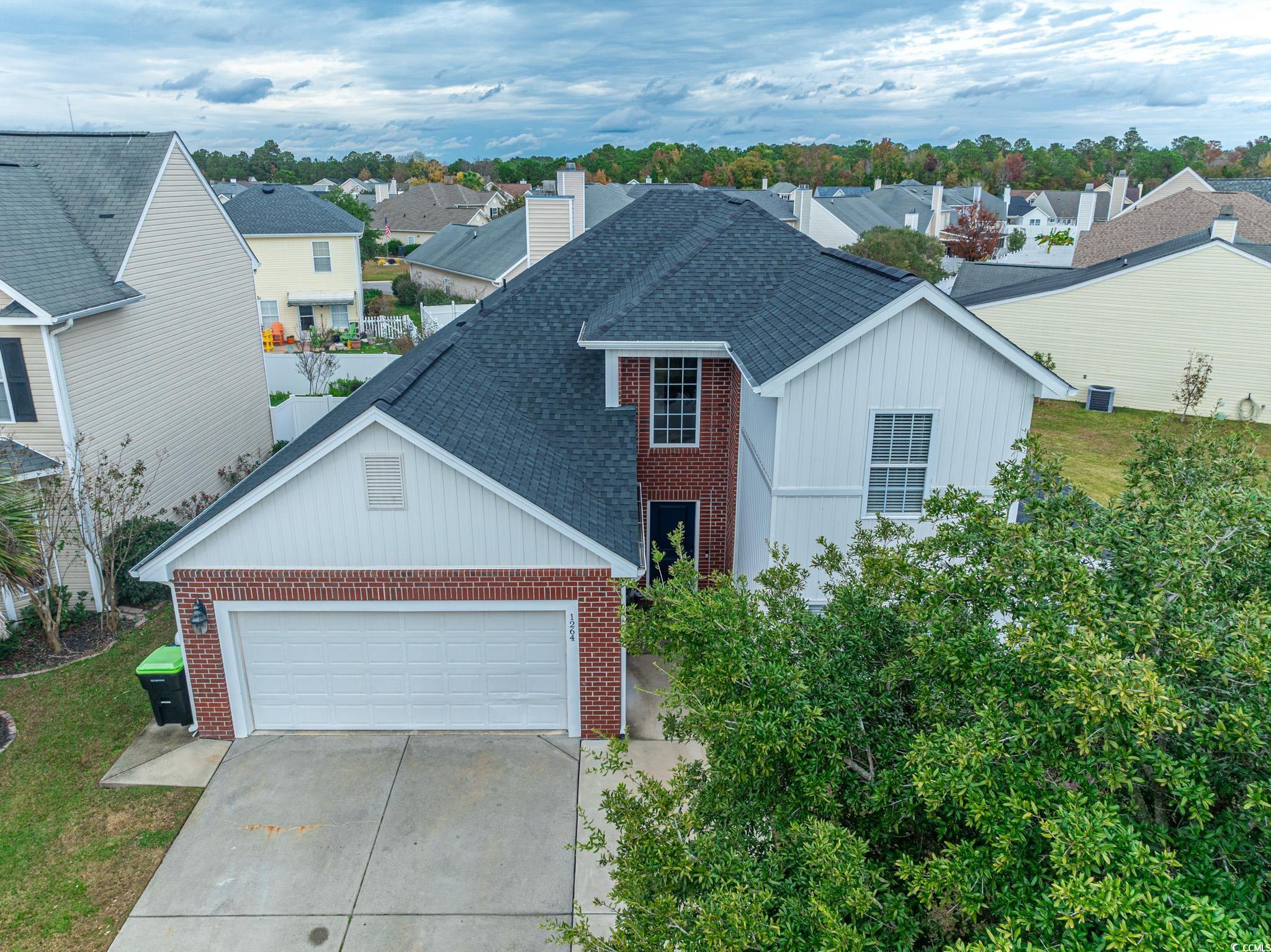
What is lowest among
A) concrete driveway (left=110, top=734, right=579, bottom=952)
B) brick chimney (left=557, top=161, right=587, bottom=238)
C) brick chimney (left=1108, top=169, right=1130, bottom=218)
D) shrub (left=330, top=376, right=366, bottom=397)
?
concrete driveway (left=110, top=734, right=579, bottom=952)

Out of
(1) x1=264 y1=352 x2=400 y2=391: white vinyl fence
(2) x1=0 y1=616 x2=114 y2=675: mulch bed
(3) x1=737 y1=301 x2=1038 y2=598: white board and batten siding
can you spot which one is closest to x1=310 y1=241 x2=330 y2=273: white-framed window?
(1) x1=264 y1=352 x2=400 y2=391: white vinyl fence

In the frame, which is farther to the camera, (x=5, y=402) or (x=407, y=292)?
(x=407, y=292)

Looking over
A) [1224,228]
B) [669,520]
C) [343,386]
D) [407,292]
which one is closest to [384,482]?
[669,520]

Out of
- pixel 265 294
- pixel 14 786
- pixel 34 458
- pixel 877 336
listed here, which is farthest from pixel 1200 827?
pixel 265 294

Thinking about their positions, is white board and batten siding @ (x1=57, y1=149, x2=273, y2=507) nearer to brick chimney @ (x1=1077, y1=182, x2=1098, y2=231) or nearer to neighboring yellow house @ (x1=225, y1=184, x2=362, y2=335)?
neighboring yellow house @ (x1=225, y1=184, x2=362, y2=335)

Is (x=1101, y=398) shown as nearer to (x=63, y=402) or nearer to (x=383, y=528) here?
(x=383, y=528)

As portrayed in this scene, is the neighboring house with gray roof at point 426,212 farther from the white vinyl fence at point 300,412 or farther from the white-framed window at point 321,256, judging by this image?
the white vinyl fence at point 300,412
